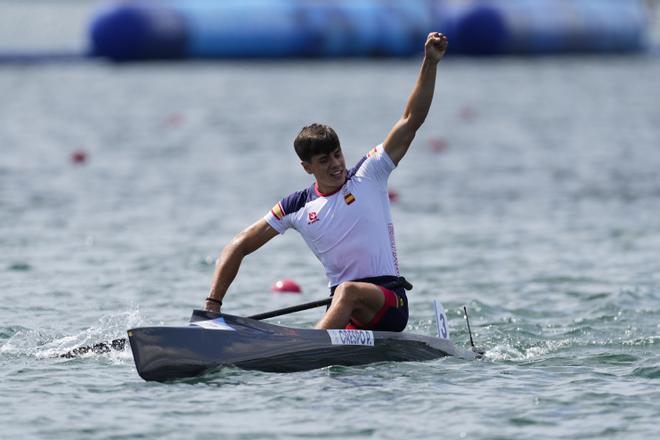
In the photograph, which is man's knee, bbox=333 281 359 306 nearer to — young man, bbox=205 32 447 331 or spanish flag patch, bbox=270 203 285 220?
young man, bbox=205 32 447 331

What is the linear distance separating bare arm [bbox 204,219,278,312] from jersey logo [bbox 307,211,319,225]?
0.26 meters

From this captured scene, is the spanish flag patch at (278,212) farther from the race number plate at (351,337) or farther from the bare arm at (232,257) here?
the race number plate at (351,337)

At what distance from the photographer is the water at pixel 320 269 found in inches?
344

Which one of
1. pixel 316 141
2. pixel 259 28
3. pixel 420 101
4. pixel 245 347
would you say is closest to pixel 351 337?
pixel 245 347

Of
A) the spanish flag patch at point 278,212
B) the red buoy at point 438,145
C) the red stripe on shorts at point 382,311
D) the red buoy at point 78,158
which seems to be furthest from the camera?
the red buoy at point 438,145

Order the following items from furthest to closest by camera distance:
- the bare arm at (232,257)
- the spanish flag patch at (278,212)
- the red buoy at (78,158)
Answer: the red buoy at (78,158) → the spanish flag patch at (278,212) → the bare arm at (232,257)

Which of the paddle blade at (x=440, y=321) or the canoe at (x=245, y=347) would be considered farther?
the paddle blade at (x=440, y=321)

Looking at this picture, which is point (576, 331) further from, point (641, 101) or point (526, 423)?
point (641, 101)

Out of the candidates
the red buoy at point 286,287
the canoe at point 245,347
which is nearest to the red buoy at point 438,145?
the red buoy at point 286,287

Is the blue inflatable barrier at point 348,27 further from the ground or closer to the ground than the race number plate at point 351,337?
further from the ground

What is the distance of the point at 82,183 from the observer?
22.2 meters

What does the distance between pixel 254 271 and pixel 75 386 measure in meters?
5.82

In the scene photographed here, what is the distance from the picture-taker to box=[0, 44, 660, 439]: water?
8727 millimetres

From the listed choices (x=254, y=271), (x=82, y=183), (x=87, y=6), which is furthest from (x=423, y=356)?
(x=87, y=6)
